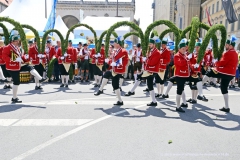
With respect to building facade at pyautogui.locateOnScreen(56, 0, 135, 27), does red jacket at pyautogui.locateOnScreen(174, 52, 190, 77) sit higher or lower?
lower

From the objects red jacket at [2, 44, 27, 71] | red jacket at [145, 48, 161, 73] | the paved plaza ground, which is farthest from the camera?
red jacket at [2, 44, 27, 71]

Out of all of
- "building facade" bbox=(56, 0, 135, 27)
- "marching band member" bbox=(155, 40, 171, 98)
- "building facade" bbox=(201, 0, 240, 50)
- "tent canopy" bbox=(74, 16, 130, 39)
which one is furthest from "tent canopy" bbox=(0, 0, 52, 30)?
"building facade" bbox=(56, 0, 135, 27)

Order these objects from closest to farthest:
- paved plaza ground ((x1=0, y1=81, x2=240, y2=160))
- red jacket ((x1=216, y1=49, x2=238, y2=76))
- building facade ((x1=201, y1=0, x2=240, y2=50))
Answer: paved plaza ground ((x1=0, y1=81, x2=240, y2=160)) → red jacket ((x1=216, y1=49, x2=238, y2=76)) → building facade ((x1=201, y1=0, x2=240, y2=50))

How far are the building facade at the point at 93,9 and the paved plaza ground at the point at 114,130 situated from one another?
54397mm

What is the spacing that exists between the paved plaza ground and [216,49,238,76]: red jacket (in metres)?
1.17

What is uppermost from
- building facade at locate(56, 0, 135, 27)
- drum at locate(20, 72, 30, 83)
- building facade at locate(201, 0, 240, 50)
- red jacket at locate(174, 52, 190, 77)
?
building facade at locate(56, 0, 135, 27)

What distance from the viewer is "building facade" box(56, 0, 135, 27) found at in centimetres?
6100

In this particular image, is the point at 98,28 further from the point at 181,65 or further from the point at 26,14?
the point at 181,65

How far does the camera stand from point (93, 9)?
6238 centimetres

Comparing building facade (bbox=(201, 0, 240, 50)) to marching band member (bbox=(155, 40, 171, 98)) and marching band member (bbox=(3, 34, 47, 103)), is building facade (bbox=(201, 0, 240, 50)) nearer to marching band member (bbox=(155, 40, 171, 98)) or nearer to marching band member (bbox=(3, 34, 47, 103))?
marching band member (bbox=(155, 40, 171, 98))

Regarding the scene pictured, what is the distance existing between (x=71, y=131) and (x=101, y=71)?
730cm

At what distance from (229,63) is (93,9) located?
190 ft

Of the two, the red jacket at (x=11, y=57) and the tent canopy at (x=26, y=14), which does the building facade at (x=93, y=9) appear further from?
the red jacket at (x=11, y=57)

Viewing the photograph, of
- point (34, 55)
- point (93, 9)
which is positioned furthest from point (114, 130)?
point (93, 9)
